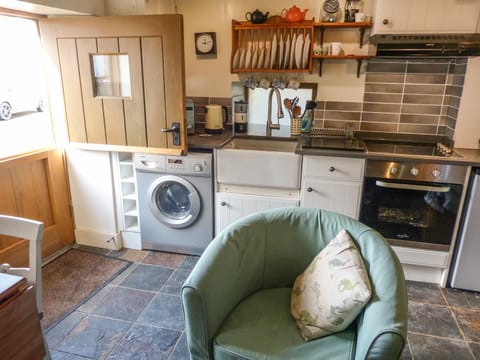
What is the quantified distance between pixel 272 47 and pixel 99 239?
82.2 inches

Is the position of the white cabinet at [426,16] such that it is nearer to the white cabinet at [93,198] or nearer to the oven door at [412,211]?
the oven door at [412,211]

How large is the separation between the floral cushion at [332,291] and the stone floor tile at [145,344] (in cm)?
81

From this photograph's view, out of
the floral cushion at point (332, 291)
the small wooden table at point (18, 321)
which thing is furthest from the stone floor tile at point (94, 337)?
the floral cushion at point (332, 291)

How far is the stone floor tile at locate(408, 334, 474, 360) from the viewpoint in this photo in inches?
74.2

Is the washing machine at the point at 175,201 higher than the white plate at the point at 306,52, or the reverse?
the white plate at the point at 306,52

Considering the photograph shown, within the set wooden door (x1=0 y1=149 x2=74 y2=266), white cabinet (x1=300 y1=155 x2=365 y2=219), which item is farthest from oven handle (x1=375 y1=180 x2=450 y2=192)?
wooden door (x1=0 y1=149 x2=74 y2=266)

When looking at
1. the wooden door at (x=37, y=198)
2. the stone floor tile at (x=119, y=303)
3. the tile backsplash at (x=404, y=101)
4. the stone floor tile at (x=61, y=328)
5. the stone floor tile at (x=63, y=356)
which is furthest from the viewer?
the tile backsplash at (x=404, y=101)

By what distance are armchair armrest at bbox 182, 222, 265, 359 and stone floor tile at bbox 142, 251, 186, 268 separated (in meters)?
1.21

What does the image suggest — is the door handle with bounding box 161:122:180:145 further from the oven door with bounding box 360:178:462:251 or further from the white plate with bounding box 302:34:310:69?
the oven door with bounding box 360:178:462:251

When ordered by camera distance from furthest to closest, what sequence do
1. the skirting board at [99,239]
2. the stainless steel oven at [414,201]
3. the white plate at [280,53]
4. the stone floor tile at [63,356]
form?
the skirting board at [99,239], the white plate at [280,53], the stainless steel oven at [414,201], the stone floor tile at [63,356]

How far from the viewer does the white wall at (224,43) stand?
2.75 metres

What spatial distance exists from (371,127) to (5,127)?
2703 mm

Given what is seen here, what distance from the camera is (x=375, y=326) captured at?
46.0 inches

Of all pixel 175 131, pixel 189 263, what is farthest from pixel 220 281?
pixel 189 263
